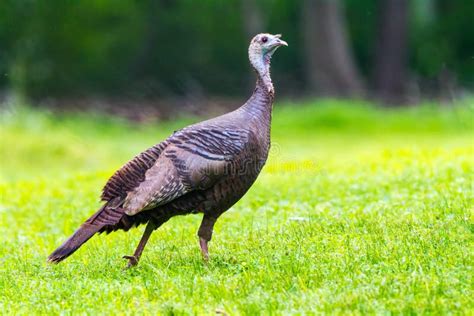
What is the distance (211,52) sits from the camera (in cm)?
3144

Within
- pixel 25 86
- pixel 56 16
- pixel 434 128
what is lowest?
pixel 434 128

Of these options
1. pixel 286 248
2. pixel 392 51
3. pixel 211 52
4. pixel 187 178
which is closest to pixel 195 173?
pixel 187 178

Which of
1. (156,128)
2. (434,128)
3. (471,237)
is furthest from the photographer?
(156,128)

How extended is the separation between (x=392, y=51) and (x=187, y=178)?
75.0 ft

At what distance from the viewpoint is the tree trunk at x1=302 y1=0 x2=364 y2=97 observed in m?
28.0

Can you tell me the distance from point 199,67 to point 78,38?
4.65m

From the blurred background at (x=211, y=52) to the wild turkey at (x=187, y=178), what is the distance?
17470mm

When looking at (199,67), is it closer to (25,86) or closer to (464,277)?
(25,86)

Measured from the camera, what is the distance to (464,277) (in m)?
6.59

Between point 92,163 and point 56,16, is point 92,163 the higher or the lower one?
the lower one

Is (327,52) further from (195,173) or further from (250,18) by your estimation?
(195,173)

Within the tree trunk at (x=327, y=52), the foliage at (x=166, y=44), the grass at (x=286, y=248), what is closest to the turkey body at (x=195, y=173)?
the grass at (x=286, y=248)

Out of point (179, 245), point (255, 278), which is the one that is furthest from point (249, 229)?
point (255, 278)

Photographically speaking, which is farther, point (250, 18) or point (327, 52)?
point (250, 18)
